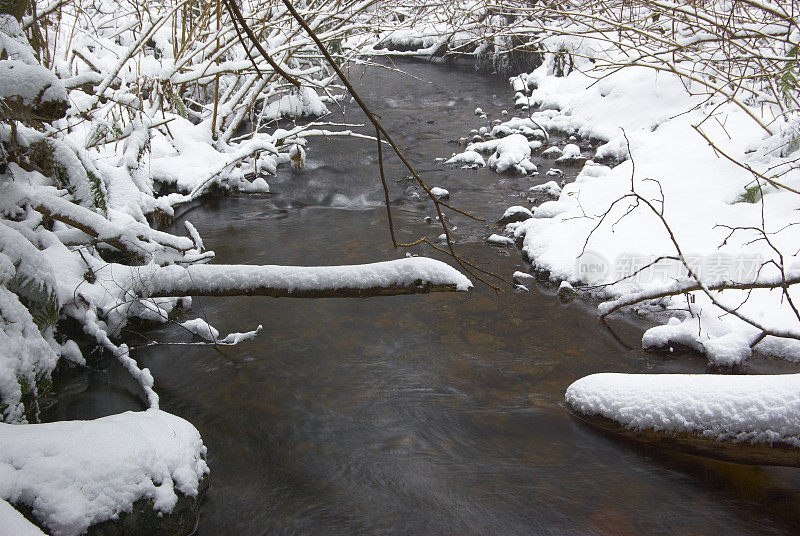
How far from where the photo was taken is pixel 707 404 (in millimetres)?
3002

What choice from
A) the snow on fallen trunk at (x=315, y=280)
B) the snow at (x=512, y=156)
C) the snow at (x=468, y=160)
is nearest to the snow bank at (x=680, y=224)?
the snow at (x=512, y=156)

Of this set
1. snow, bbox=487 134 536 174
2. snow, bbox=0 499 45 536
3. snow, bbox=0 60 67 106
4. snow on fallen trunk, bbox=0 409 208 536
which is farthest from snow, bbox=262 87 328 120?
snow, bbox=0 499 45 536

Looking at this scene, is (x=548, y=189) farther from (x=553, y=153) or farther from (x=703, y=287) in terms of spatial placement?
(x=703, y=287)

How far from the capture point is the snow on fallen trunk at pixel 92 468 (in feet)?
7.45

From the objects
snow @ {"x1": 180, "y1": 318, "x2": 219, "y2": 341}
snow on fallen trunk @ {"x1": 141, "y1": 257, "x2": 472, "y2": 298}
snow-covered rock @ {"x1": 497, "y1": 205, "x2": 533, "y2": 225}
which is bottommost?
snow @ {"x1": 180, "y1": 318, "x2": 219, "y2": 341}

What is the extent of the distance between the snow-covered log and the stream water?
212 millimetres

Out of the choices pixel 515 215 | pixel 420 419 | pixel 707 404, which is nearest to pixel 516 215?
pixel 515 215

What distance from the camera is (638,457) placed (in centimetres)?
344

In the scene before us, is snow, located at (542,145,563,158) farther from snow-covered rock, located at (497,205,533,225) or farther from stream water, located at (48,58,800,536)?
Result: stream water, located at (48,58,800,536)

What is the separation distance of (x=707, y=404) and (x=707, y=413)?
1.7 inches

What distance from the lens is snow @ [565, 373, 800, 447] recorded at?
2803mm

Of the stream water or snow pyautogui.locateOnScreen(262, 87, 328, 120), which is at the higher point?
snow pyautogui.locateOnScreen(262, 87, 328, 120)

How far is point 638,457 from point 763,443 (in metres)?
0.74

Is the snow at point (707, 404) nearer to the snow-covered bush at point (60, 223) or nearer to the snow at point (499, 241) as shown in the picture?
the snow-covered bush at point (60, 223)
